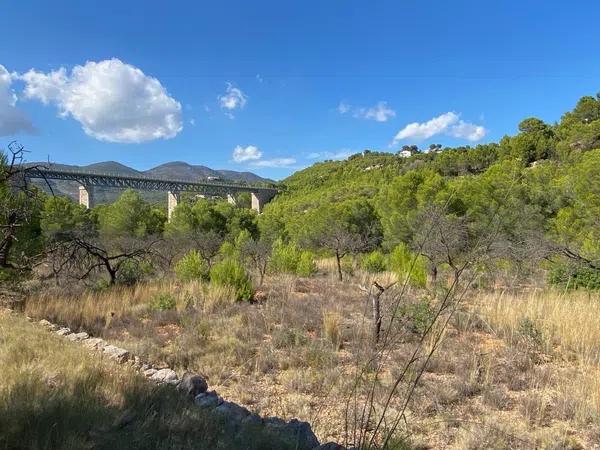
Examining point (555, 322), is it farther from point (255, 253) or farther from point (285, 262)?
point (255, 253)

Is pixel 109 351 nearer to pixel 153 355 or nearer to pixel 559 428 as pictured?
pixel 153 355

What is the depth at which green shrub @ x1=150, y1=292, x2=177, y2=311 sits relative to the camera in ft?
23.9

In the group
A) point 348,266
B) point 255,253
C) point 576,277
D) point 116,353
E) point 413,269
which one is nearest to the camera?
point 116,353

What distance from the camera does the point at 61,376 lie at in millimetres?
3127

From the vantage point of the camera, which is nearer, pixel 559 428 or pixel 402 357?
pixel 559 428

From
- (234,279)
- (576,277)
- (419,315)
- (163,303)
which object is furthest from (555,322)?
(163,303)

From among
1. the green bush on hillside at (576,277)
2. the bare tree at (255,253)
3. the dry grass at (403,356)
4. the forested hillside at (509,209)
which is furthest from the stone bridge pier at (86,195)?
the green bush on hillside at (576,277)

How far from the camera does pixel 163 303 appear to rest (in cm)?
735

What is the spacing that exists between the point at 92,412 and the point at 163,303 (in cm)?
492

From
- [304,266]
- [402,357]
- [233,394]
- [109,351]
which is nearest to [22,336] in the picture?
[109,351]

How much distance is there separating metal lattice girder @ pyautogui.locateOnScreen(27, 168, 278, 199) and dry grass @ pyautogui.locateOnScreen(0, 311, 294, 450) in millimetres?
36250

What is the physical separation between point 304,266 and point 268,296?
14.5 feet

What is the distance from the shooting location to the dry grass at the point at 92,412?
2.22 meters

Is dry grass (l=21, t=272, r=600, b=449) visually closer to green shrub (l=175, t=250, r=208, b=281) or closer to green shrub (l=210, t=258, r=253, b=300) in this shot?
green shrub (l=210, t=258, r=253, b=300)
